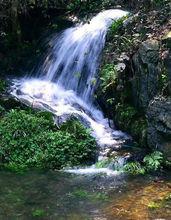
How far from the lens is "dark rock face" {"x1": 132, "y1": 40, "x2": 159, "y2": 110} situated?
10.5 m

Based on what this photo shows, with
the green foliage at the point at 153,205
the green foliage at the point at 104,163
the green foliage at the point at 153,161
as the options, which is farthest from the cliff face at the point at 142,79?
the green foliage at the point at 153,205

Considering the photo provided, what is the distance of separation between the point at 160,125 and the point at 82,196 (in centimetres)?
246

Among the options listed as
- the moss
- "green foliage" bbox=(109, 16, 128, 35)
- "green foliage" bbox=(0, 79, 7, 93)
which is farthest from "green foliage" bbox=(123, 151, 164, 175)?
"green foliage" bbox=(0, 79, 7, 93)

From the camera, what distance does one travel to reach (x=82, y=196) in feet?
27.7

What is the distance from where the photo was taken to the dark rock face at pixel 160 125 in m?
9.75

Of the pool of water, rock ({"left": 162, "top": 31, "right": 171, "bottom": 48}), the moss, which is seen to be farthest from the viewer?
the moss

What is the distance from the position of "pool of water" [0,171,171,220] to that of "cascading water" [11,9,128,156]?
7.61 ft

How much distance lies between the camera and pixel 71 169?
396 inches

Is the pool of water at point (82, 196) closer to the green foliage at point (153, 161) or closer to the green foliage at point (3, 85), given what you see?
the green foliage at point (153, 161)

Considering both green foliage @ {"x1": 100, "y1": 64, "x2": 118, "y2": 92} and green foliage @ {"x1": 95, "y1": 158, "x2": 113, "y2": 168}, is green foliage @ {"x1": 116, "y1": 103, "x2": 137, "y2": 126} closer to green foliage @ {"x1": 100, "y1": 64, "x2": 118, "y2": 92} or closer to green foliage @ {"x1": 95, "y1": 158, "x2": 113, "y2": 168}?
green foliage @ {"x1": 100, "y1": 64, "x2": 118, "y2": 92}

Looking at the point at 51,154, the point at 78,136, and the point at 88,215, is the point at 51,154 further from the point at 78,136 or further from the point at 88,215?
the point at 88,215

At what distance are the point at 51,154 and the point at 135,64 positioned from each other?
9.33 feet

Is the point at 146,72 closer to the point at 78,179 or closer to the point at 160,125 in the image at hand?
the point at 160,125

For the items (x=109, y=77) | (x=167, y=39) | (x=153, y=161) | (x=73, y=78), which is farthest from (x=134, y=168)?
(x=73, y=78)
